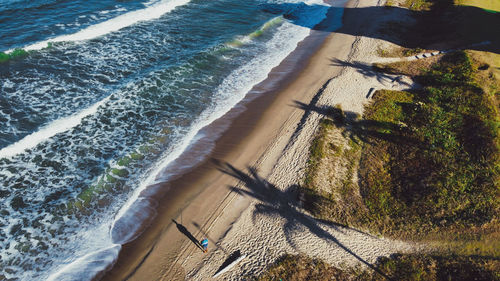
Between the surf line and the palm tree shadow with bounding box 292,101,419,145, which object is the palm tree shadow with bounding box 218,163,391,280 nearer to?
the palm tree shadow with bounding box 292,101,419,145

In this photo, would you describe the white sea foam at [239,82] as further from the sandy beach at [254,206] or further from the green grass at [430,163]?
the green grass at [430,163]

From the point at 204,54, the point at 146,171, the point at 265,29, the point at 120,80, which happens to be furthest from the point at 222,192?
the point at 265,29

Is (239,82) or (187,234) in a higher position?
(239,82)

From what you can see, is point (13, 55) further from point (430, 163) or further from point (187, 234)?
point (430, 163)

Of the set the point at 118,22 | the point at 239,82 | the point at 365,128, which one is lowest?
the point at 365,128

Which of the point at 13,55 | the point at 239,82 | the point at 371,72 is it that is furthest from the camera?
the point at 371,72

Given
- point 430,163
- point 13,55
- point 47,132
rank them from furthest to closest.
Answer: point 13,55 < point 47,132 < point 430,163

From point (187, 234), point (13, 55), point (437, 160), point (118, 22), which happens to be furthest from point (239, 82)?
point (13, 55)

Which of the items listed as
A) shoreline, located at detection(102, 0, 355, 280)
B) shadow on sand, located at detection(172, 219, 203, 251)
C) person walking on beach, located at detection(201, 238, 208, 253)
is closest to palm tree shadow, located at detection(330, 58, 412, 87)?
shoreline, located at detection(102, 0, 355, 280)

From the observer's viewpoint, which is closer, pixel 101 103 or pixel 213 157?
pixel 213 157
